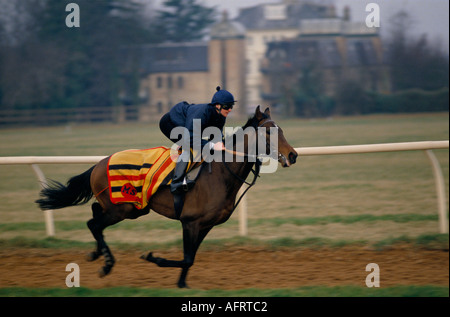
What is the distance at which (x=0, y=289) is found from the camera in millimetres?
4684

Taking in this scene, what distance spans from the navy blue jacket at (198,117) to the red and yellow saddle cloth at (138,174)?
12.6 inches

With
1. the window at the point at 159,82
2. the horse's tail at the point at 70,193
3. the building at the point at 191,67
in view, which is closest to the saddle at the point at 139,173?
the horse's tail at the point at 70,193

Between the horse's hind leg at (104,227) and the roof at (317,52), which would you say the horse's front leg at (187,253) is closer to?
the horse's hind leg at (104,227)

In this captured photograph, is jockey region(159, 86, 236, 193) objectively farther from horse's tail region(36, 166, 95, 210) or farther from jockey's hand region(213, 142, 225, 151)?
horse's tail region(36, 166, 95, 210)

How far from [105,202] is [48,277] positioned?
3.17 feet

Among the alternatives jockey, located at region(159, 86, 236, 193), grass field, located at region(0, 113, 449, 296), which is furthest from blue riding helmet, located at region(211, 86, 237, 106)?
grass field, located at region(0, 113, 449, 296)

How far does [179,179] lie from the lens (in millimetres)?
4703

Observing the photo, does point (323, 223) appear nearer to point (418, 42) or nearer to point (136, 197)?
point (136, 197)

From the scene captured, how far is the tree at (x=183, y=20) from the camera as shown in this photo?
56041 mm

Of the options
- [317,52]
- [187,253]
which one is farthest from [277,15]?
[187,253]

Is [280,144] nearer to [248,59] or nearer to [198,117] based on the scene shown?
[198,117]

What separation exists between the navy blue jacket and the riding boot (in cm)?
23

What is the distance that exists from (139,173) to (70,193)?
3.10ft

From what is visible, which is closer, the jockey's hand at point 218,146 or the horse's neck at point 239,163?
the jockey's hand at point 218,146
